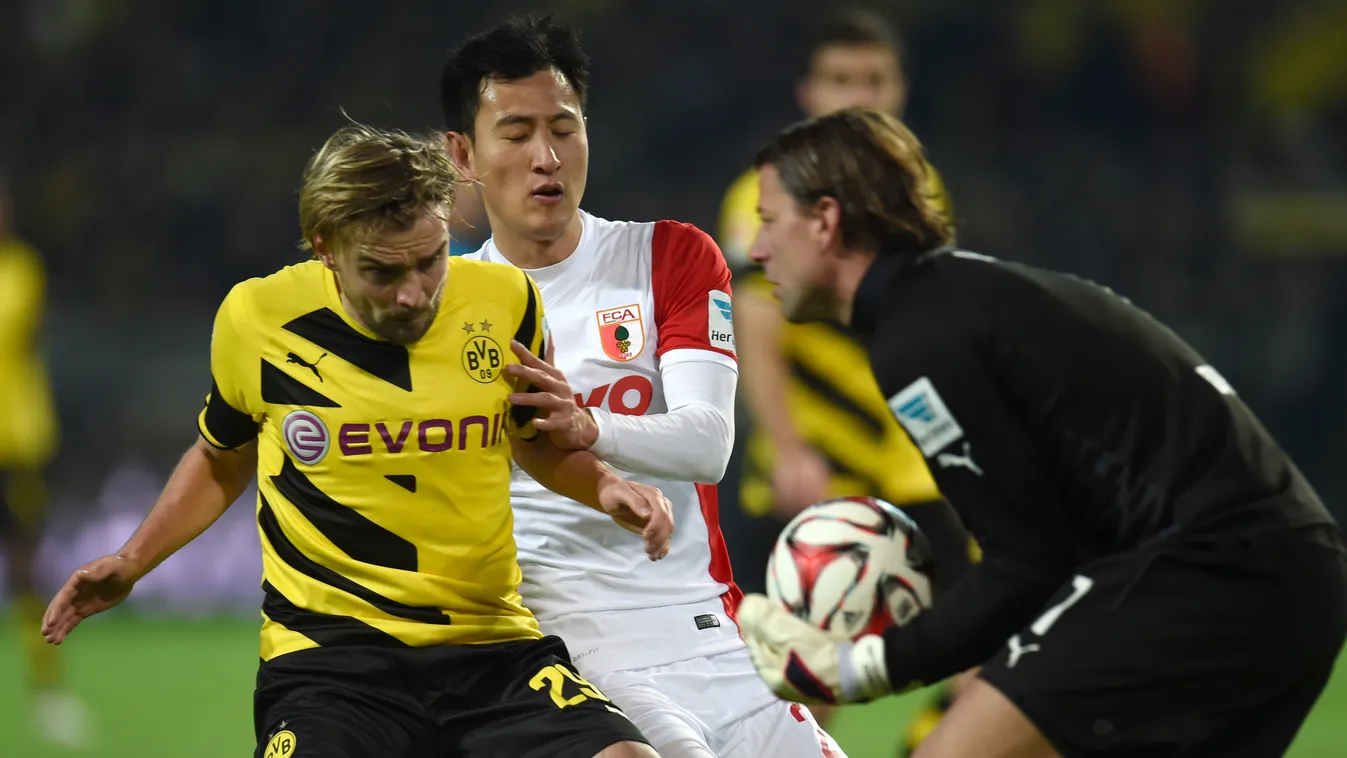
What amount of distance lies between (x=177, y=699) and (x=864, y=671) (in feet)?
20.2

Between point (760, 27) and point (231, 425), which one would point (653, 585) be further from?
point (760, 27)

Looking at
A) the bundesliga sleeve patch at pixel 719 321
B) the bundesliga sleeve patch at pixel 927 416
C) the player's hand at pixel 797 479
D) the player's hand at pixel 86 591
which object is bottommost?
the player's hand at pixel 797 479

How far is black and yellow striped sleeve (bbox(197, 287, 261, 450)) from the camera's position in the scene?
3.38 m

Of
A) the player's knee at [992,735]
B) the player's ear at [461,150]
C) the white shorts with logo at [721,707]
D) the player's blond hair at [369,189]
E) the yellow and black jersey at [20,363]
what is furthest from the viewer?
the yellow and black jersey at [20,363]

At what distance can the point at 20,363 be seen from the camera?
29.9 ft

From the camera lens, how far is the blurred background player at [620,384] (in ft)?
12.0

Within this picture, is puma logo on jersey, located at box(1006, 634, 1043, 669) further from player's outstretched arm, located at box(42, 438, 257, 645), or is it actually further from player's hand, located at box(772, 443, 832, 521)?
player's hand, located at box(772, 443, 832, 521)

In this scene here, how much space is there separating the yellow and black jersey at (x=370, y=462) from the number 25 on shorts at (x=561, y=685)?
12 cm

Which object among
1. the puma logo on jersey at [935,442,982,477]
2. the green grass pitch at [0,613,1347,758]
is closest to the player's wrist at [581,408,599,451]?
the puma logo on jersey at [935,442,982,477]

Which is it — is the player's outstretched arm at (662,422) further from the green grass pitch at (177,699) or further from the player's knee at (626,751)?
the green grass pitch at (177,699)

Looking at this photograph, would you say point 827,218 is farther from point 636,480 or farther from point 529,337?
point 636,480

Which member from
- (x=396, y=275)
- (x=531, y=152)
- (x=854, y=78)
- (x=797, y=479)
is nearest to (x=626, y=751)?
(x=396, y=275)

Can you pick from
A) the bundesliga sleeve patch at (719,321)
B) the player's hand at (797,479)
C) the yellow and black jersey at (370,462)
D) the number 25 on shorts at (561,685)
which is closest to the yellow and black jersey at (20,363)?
the player's hand at (797,479)

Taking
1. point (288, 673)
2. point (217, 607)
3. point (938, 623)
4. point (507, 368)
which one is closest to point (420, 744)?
point (288, 673)
